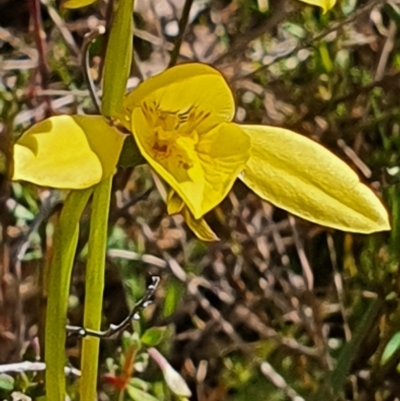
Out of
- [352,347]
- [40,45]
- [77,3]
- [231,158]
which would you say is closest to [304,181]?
[231,158]

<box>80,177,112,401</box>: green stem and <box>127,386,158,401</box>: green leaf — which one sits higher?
<box>80,177,112,401</box>: green stem

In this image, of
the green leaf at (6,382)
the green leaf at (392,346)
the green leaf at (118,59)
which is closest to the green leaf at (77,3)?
the green leaf at (118,59)

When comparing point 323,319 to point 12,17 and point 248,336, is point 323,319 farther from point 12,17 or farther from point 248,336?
point 12,17

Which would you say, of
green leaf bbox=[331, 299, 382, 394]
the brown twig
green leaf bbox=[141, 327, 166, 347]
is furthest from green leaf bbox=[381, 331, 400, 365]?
the brown twig

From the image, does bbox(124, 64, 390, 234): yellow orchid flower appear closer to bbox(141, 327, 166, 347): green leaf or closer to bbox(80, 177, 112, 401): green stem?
bbox(80, 177, 112, 401): green stem

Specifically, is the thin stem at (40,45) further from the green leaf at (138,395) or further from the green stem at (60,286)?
the green stem at (60,286)

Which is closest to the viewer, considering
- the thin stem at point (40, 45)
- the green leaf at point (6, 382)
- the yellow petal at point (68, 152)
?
the yellow petal at point (68, 152)

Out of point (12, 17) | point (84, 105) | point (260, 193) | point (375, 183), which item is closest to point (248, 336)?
point (375, 183)
